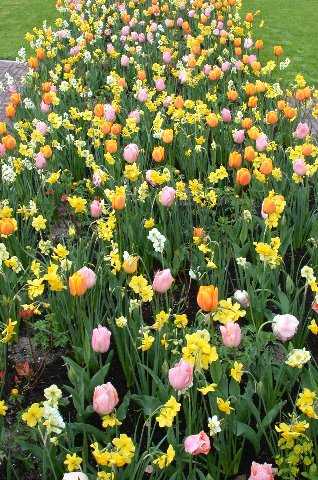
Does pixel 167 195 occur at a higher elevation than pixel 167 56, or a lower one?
lower

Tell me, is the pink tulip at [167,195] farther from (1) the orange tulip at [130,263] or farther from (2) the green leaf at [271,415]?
(2) the green leaf at [271,415]

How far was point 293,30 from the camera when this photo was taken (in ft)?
33.2

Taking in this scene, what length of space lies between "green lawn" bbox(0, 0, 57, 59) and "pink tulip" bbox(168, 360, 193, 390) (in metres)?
8.53

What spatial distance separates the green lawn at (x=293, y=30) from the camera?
841 cm

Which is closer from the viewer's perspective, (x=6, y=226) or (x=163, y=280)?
(x=163, y=280)

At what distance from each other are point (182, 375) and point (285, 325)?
630mm

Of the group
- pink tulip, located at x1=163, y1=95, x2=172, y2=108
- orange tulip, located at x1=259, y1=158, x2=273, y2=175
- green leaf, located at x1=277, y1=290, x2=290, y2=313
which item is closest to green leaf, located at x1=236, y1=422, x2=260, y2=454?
green leaf, located at x1=277, y1=290, x2=290, y2=313

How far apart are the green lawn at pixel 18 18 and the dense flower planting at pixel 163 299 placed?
148 inches

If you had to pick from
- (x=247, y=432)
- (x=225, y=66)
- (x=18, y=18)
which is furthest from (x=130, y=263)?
(x=18, y=18)

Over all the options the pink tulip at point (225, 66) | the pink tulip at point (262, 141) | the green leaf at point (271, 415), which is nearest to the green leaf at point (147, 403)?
the green leaf at point (271, 415)

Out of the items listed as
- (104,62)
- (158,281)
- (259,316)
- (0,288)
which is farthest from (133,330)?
(104,62)

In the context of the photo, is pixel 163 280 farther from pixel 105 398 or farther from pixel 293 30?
pixel 293 30

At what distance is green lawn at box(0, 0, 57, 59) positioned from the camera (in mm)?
10062

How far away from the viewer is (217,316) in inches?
90.9
